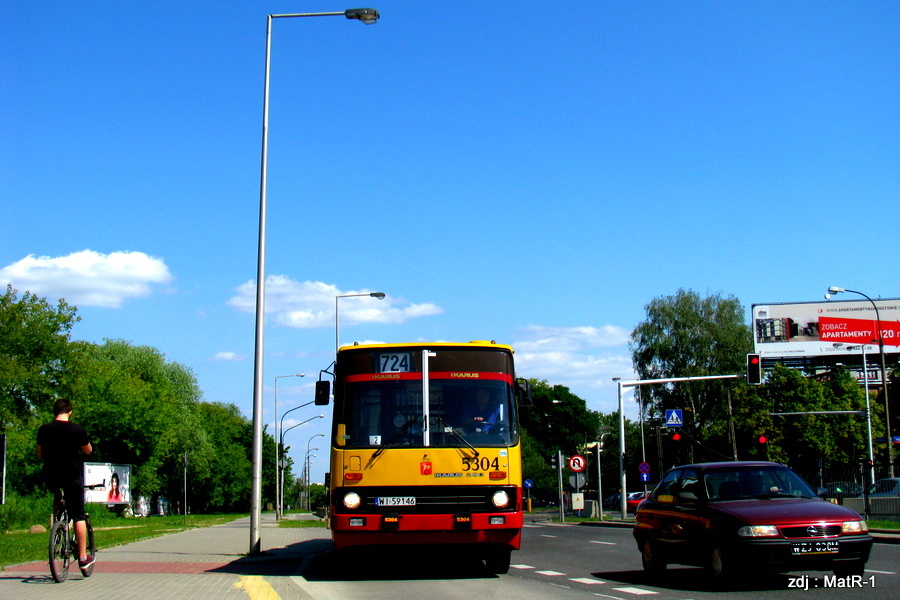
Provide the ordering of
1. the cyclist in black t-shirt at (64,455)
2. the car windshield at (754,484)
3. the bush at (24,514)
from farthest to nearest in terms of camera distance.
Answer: the bush at (24,514), the car windshield at (754,484), the cyclist in black t-shirt at (64,455)

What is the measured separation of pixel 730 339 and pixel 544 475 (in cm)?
4133

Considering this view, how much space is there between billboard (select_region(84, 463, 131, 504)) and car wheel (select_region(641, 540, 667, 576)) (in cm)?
4354

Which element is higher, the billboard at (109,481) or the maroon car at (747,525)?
the maroon car at (747,525)

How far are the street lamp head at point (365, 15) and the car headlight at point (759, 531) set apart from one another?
12256 millimetres

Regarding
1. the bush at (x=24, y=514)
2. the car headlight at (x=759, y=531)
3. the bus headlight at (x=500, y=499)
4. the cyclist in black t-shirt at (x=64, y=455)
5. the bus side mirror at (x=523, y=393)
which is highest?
the bus side mirror at (x=523, y=393)

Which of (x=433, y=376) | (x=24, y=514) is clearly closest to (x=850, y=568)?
(x=433, y=376)

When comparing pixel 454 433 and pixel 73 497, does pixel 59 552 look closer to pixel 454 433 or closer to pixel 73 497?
pixel 73 497

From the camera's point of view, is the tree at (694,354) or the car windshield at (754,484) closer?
the car windshield at (754,484)

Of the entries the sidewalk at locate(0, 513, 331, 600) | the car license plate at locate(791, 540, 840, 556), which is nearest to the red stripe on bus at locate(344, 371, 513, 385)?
the sidewalk at locate(0, 513, 331, 600)

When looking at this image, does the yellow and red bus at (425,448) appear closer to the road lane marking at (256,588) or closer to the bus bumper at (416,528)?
the bus bumper at (416,528)

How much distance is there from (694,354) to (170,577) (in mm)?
56243

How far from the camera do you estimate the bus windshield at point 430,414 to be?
40.6 ft

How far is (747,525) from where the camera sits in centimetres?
1019

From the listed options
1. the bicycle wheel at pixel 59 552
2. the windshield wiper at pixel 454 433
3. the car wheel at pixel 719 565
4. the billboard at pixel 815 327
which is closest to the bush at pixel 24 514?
the bicycle wheel at pixel 59 552
